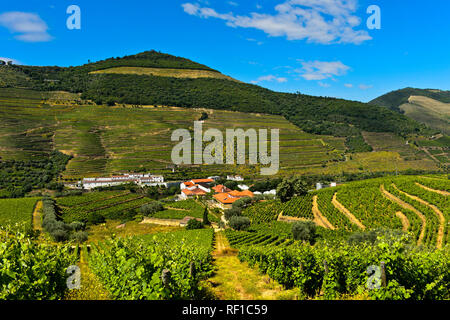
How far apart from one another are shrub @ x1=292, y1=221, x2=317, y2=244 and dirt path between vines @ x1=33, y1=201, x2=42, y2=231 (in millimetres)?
38631

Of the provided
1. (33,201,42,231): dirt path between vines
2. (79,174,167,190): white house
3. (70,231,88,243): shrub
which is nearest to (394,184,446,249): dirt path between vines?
(70,231,88,243): shrub

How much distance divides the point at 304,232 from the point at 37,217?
46046 millimetres

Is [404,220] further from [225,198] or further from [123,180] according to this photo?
[123,180]

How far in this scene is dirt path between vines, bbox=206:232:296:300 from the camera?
1417 cm

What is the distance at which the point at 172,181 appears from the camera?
94.1m

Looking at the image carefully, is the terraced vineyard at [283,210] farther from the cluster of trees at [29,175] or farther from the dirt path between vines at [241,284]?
the cluster of trees at [29,175]

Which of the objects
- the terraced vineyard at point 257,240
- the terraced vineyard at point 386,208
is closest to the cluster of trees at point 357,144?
the terraced vineyard at point 386,208

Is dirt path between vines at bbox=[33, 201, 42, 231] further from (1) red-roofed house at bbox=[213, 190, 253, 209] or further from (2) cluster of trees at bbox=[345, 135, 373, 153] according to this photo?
(2) cluster of trees at bbox=[345, 135, 373, 153]

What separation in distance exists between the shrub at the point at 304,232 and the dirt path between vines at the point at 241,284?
11856 millimetres

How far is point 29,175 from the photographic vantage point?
260ft

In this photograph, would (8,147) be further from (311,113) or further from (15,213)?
(311,113)

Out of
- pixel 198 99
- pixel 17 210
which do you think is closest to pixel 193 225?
pixel 17 210
